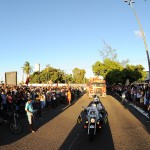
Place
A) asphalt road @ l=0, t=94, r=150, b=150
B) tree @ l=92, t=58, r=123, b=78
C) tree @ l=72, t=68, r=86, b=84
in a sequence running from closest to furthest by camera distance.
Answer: asphalt road @ l=0, t=94, r=150, b=150, tree @ l=92, t=58, r=123, b=78, tree @ l=72, t=68, r=86, b=84

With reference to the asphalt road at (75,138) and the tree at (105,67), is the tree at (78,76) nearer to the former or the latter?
the tree at (105,67)

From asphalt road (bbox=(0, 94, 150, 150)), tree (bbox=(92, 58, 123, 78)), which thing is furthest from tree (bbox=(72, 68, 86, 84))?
asphalt road (bbox=(0, 94, 150, 150))

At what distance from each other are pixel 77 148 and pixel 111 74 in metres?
76.7

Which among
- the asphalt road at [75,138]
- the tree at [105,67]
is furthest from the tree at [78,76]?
A: the asphalt road at [75,138]

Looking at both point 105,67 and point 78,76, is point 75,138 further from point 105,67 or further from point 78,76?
point 78,76

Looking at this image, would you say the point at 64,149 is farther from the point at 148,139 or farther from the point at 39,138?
the point at 148,139

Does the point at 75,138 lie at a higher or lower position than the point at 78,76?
lower

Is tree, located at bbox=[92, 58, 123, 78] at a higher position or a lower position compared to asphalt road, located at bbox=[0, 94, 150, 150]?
higher

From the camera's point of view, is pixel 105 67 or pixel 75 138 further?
pixel 105 67

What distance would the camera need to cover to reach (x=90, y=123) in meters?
13.4

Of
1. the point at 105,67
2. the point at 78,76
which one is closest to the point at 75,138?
the point at 105,67

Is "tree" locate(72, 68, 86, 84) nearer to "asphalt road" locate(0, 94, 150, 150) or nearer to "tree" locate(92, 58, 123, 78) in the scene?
"tree" locate(92, 58, 123, 78)

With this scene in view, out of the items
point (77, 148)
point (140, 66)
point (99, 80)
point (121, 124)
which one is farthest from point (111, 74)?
point (77, 148)

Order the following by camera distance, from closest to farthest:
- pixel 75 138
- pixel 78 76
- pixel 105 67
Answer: pixel 75 138 < pixel 105 67 < pixel 78 76
